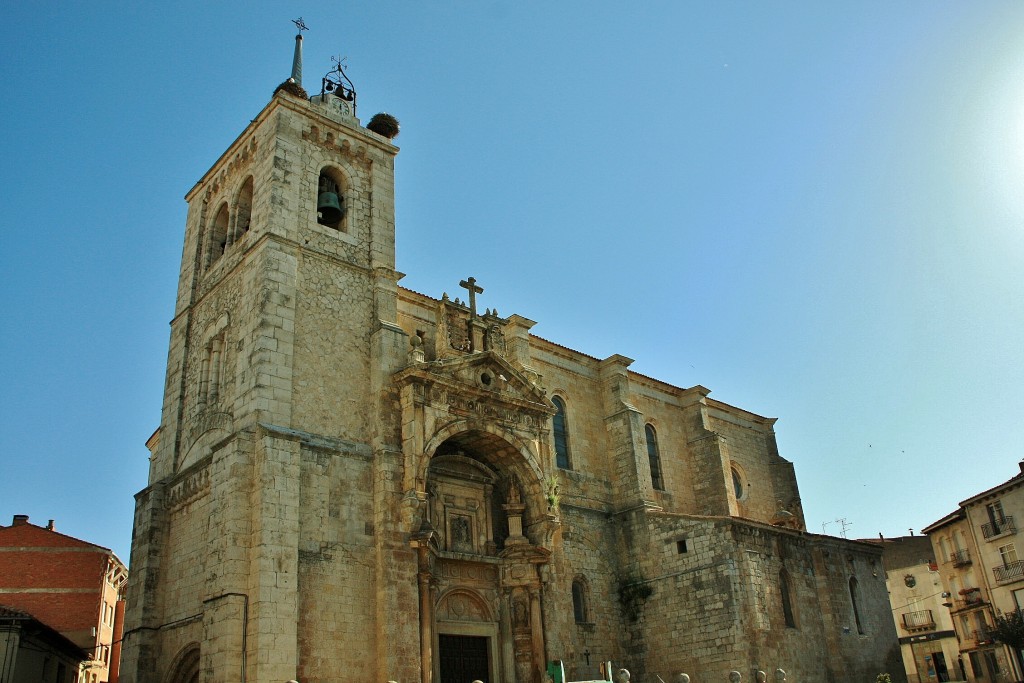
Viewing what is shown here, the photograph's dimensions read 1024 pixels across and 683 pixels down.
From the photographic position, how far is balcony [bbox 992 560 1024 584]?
101 feet

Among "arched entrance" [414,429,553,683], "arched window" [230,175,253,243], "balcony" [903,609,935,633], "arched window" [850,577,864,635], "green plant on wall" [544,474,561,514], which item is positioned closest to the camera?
"arched entrance" [414,429,553,683]

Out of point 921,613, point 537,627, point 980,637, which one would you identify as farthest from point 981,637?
point 537,627

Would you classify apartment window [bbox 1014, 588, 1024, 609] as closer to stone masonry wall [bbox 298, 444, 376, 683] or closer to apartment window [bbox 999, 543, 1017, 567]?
apartment window [bbox 999, 543, 1017, 567]

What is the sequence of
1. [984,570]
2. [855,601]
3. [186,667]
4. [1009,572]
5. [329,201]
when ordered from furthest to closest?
[984,570] → [1009,572] → [855,601] → [329,201] → [186,667]

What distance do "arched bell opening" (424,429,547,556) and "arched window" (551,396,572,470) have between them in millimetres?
3154

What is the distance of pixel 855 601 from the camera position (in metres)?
25.6

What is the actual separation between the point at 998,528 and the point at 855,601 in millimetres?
10361

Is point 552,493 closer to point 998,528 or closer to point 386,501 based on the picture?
point 386,501

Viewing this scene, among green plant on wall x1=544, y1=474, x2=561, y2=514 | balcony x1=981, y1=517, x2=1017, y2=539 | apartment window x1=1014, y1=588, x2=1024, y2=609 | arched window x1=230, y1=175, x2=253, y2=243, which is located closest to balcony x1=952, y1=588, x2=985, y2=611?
apartment window x1=1014, y1=588, x2=1024, y2=609

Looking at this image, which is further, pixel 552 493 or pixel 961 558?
pixel 961 558

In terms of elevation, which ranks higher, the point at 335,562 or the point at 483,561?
the point at 483,561

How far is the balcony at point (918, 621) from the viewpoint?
140 ft

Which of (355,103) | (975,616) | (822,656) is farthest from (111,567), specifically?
(975,616)

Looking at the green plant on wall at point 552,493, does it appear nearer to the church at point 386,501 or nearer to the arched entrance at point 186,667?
the church at point 386,501
